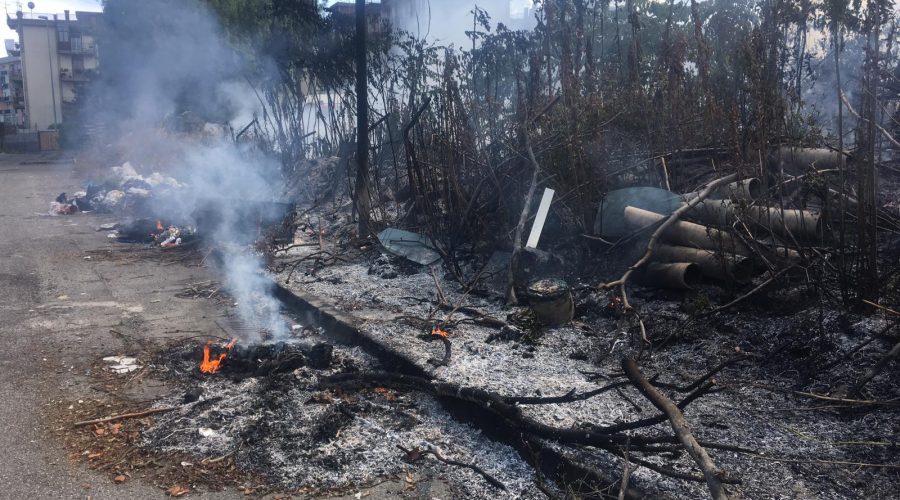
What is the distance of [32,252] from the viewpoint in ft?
31.4

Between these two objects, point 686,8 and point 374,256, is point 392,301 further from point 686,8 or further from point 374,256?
point 686,8

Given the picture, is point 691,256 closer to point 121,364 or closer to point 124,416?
point 124,416

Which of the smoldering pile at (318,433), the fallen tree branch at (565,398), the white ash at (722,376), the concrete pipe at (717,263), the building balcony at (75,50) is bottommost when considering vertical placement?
the smoldering pile at (318,433)

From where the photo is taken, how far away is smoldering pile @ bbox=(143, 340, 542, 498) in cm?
334

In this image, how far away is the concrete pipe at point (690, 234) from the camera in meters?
5.04

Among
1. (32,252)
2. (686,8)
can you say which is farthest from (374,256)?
(686,8)

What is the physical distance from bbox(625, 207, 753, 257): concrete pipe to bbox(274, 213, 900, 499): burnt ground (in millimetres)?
352

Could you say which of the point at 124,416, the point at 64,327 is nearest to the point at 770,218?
the point at 124,416

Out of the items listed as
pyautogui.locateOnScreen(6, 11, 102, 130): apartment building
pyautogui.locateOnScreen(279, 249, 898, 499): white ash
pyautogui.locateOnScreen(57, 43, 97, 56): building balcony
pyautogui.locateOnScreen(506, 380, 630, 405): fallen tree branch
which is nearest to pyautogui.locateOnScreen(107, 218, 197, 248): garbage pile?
pyautogui.locateOnScreen(279, 249, 898, 499): white ash

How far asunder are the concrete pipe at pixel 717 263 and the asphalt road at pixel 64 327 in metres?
3.84

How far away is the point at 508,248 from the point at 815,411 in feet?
12.2

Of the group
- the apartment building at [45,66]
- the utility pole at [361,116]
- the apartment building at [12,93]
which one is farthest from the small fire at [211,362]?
the apartment building at [12,93]

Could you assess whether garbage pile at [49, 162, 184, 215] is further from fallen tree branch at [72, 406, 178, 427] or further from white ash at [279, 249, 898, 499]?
fallen tree branch at [72, 406, 178, 427]

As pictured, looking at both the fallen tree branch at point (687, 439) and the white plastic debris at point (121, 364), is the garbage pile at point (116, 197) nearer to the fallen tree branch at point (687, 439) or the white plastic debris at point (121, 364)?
the white plastic debris at point (121, 364)
